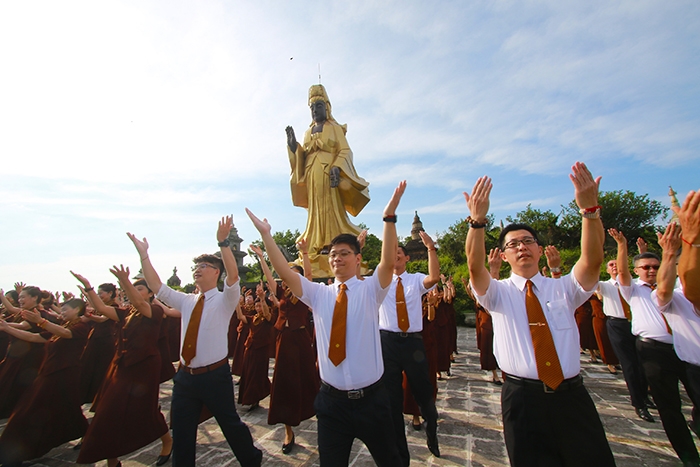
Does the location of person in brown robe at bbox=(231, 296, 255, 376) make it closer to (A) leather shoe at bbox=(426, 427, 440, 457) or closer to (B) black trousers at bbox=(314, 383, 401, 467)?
(A) leather shoe at bbox=(426, 427, 440, 457)

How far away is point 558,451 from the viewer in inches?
81.4

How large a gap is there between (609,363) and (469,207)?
281 inches

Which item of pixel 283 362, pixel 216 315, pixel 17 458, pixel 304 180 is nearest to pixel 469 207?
pixel 216 315

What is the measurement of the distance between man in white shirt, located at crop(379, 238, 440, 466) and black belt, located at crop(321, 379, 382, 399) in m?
1.23

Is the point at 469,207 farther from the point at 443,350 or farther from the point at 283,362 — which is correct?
the point at 443,350

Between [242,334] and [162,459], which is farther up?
[242,334]

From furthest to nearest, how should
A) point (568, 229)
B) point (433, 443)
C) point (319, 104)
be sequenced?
point (568, 229) → point (319, 104) → point (433, 443)

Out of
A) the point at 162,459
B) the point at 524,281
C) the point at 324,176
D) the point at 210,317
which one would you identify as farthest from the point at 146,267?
the point at 324,176

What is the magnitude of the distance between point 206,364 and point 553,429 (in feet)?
9.32

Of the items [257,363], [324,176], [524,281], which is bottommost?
[257,363]

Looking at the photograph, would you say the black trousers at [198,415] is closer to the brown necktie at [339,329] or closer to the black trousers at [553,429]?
the brown necktie at [339,329]

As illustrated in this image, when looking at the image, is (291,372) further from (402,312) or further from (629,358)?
(629,358)

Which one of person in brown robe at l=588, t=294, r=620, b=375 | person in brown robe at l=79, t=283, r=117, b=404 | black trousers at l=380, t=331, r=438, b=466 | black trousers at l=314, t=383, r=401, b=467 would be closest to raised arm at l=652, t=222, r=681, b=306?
black trousers at l=380, t=331, r=438, b=466

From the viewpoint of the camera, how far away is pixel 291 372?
4.55 meters
